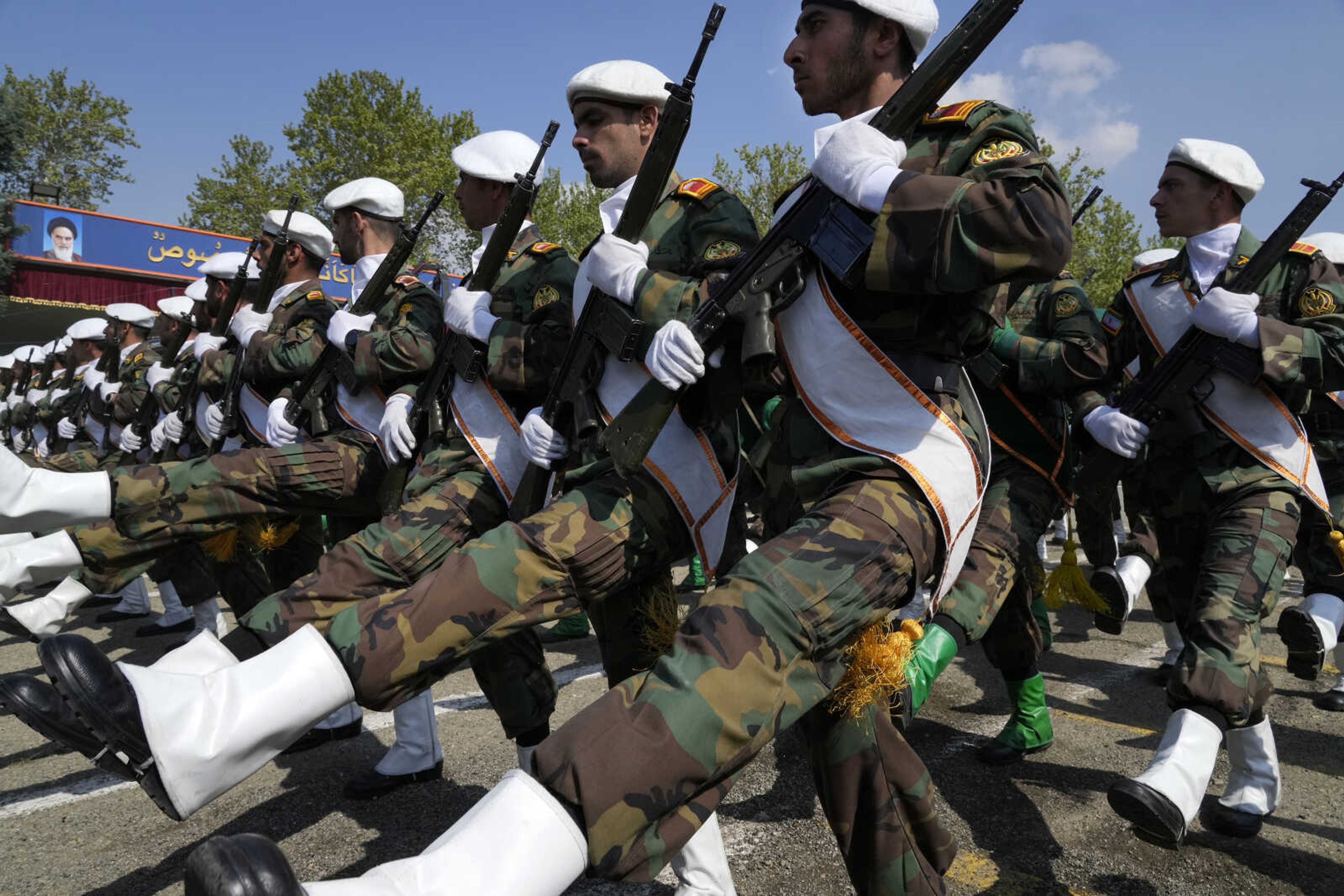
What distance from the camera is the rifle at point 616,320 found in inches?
112

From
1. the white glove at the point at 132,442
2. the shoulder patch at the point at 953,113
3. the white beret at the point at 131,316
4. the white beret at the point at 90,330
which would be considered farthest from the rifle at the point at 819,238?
the white beret at the point at 90,330

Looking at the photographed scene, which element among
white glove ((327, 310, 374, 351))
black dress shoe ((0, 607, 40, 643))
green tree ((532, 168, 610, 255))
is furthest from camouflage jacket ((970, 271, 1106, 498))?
green tree ((532, 168, 610, 255))

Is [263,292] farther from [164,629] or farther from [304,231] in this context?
[164,629]

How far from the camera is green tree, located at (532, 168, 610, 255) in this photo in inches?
1277

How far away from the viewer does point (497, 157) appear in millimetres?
4227

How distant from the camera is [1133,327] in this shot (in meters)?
4.22

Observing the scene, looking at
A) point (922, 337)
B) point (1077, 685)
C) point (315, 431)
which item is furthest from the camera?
point (1077, 685)

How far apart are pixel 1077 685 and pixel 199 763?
15.3ft

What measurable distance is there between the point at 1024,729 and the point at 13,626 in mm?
4257

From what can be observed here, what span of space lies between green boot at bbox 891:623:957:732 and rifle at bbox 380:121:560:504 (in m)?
2.00

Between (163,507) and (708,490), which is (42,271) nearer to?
(163,507)

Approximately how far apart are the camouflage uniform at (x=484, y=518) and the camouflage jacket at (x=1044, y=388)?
1.87 meters

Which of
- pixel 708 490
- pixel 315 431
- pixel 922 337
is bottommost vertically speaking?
pixel 315 431

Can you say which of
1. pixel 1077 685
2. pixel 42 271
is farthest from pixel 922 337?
pixel 42 271
